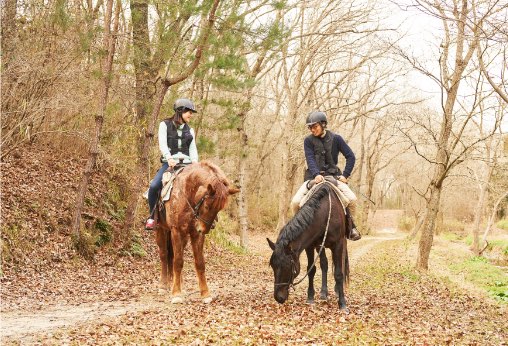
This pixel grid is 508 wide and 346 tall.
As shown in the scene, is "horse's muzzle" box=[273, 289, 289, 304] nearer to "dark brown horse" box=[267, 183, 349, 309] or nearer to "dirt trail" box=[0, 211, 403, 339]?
"dark brown horse" box=[267, 183, 349, 309]

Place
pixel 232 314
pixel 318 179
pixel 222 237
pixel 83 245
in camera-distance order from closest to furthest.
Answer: pixel 232 314 < pixel 318 179 < pixel 83 245 < pixel 222 237

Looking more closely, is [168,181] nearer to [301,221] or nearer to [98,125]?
[301,221]

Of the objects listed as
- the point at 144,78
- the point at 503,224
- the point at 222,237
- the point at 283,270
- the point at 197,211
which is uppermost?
the point at 144,78

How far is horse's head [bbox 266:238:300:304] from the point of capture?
8031 millimetres

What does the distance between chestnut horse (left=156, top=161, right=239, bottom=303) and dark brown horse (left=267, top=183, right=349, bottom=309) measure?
1.11 meters

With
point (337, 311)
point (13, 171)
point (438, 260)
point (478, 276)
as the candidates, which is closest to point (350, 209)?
point (337, 311)

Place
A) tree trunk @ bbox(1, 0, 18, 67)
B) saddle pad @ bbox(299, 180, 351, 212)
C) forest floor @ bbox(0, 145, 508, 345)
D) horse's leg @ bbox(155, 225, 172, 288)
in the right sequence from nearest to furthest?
forest floor @ bbox(0, 145, 508, 345) < saddle pad @ bbox(299, 180, 351, 212) < horse's leg @ bbox(155, 225, 172, 288) < tree trunk @ bbox(1, 0, 18, 67)

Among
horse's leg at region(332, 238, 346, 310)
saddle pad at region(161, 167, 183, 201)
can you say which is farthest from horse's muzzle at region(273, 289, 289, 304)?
saddle pad at region(161, 167, 183, 201)

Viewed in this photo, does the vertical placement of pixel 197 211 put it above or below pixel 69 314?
above

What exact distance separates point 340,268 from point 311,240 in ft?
2.22

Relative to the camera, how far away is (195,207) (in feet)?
28.4

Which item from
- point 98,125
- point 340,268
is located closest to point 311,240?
point 340,268

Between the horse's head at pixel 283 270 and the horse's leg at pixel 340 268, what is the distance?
876 millimetres

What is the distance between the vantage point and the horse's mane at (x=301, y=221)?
8133 mm
